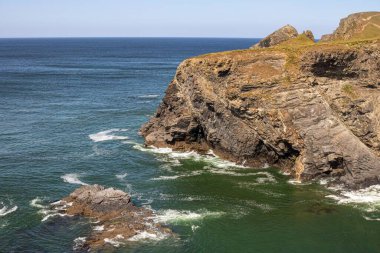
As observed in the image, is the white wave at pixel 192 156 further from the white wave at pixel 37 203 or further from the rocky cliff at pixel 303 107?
the white wave at pixel 37 203

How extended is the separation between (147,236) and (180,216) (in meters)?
6.03

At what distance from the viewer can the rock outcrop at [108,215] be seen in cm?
4194

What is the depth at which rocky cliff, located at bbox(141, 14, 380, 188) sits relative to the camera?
5772cm

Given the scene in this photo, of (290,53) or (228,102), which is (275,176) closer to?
(228,102)

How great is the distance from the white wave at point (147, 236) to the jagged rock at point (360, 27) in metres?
48.2

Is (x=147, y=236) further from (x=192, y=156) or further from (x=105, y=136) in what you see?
(x=105, y=136)

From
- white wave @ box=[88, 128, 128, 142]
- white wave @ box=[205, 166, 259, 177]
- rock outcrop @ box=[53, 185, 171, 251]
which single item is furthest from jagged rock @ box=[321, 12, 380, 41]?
rock outcrop @ box=[53, 185, 171, 251]

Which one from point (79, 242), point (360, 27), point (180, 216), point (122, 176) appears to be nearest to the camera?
point (79, 242)

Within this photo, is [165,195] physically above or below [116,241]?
below

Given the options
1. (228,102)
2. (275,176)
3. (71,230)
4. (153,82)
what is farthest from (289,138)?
(153,82)

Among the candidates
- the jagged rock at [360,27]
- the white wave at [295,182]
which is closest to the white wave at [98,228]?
the white wave at [295,182]

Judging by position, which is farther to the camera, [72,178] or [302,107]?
[72,178]

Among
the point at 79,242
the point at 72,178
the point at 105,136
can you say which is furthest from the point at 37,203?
the point at 105,136

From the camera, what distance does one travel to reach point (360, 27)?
76.0 metres
